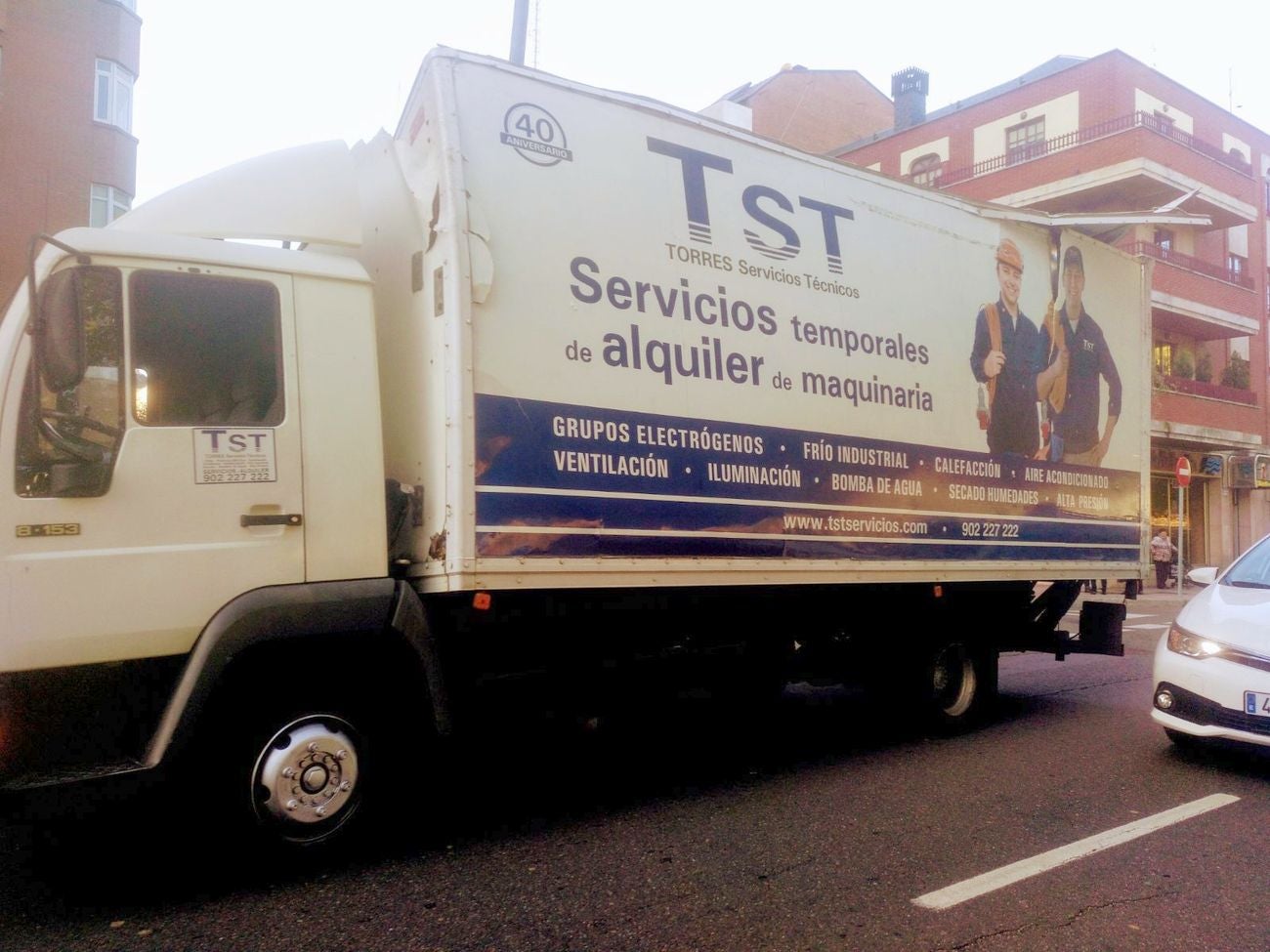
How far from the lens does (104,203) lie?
22.4 m

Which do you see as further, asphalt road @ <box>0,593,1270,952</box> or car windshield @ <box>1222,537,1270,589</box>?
car windshield @ <box>1222,537,1270,589</box>

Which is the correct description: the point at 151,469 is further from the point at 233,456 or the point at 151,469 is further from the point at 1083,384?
the point at 1083,384

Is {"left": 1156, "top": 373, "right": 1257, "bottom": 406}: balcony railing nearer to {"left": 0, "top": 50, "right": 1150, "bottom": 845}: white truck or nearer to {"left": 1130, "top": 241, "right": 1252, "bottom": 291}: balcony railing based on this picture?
{"left": 1130, "top": 241, "right": 1252, "bottom": 291}: balcony railing

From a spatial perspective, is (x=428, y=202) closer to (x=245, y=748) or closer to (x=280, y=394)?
(x=280, y=394)

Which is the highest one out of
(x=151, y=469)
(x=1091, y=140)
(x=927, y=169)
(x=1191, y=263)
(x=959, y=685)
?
(x=927, y=169)

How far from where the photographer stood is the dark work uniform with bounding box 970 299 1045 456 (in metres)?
6.75

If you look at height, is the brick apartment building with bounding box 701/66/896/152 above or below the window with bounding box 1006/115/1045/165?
above

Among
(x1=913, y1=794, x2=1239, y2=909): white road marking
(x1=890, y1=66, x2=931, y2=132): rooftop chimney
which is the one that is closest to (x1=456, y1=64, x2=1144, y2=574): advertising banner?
(x1=913, y1=794, x2=1239, y2=909): white road marking

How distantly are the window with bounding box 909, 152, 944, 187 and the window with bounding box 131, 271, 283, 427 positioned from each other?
2831 cm

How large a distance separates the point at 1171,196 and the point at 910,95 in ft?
35.4

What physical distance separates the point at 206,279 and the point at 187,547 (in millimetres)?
1097

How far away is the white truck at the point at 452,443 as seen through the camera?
3818mm

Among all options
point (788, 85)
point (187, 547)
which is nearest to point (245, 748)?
point (187, 547)

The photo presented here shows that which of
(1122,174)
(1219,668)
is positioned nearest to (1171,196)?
(1122,174)
